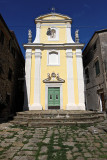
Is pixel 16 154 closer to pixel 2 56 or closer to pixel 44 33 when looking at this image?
pixel 2 56

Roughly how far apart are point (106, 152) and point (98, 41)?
36.3 ft

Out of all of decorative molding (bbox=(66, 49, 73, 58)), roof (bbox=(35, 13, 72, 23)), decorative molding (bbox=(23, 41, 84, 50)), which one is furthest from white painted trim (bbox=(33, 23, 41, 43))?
decorative molding (bbox=(66, 49, 73, 58))

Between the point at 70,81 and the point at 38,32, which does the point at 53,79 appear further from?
the point at 38,32

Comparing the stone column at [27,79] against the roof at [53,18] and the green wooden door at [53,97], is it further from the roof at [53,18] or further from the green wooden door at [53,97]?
the roof at [53,18]

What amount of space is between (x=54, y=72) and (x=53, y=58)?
6.10ft

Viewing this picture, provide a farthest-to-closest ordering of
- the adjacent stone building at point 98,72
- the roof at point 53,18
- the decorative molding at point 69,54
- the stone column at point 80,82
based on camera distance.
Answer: the roof at point 53,18 < the decorative molding at point 69,54 < the stone column at point 80,82 < the adjacent stone building at point 98,72

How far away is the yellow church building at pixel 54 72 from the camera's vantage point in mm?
11859

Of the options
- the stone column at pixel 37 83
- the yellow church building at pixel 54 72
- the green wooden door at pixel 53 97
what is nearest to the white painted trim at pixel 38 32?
the yellow church building at pixel 54 72

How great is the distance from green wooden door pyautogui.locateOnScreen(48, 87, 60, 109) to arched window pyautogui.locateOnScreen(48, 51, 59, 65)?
3.11 meters

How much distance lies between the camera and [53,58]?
13359 millimetres

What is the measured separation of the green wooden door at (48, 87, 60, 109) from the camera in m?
12.0

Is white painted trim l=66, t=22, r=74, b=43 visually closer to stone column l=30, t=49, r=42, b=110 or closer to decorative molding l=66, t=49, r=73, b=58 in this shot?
decorative molding l=66, t=49, r=73, b=58

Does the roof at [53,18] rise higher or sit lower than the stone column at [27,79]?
higher

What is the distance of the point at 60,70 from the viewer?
12.8m
